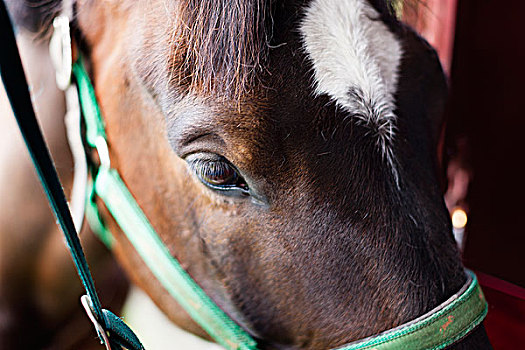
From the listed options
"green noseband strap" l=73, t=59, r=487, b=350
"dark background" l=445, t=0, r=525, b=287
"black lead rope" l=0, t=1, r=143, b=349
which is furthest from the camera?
"dark background" l=445, t=0, r=525, b=287

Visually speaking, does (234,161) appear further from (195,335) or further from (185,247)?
(195,335)

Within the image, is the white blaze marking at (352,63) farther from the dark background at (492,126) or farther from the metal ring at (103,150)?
the dark background at (492,126)

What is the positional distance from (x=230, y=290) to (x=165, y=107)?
24 cm

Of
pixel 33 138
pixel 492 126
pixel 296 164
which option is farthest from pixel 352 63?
pixel 492 126

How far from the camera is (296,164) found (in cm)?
48

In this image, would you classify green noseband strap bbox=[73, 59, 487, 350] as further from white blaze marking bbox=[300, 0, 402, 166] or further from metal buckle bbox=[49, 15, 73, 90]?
white blaze marking bbox=[300, 0, 402, 166]

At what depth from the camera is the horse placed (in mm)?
476

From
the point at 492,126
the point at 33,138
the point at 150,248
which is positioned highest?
the point at 33,138

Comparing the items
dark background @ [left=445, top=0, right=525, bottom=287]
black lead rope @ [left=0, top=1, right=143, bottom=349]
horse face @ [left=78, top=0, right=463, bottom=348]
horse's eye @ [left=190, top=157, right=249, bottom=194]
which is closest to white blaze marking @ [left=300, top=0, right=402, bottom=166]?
Answer: horse face @ [left=78, top=0, right=463, bottom=348]

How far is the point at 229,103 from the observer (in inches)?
18.9

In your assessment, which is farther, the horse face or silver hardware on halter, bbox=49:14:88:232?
silver hardware on halter, bbox=49:14:88:232

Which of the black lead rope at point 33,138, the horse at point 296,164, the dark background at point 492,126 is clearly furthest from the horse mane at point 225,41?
the dark background at point 492,126

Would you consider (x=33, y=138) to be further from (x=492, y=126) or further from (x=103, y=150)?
(x=492, y=126)

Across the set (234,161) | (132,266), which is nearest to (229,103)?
(234,161)
